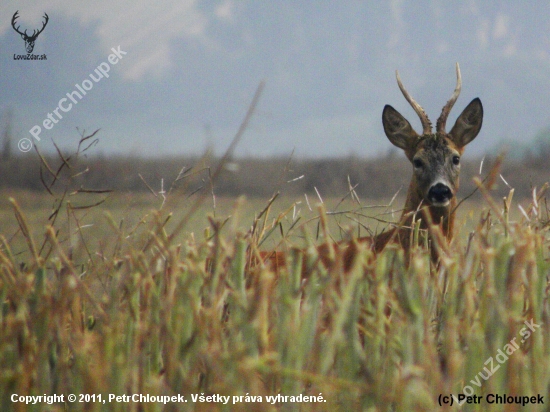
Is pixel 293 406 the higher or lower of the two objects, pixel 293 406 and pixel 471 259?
the lower

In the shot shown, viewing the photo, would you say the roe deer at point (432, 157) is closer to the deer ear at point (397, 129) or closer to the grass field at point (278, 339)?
the deer ear at point (397, 129)

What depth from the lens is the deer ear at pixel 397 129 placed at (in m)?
4.95

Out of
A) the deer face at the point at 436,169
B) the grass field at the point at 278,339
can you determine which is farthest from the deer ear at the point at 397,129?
the grass field at the point at 278,339

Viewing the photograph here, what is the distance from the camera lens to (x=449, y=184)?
4.38 m

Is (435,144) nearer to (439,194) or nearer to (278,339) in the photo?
(439,194)

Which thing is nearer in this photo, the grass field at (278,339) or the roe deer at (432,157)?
the grass field at (278,339)

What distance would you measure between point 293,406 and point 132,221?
180 cm

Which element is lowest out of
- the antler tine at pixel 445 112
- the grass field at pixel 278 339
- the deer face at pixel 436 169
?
the grass field at pixel 278 339

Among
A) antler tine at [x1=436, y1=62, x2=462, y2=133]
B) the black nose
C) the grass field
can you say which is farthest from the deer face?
the grass field

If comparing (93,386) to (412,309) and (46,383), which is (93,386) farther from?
(412,309)

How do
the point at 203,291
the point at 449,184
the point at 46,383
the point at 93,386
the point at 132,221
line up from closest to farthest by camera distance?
the point at 93,386, the point at 46,383, the point at 203,291, the point at 132,221, the point at 449,184

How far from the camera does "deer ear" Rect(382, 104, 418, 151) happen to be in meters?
4.95

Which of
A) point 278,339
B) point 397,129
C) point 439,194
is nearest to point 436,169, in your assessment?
point 439,194

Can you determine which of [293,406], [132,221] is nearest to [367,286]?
[293,406]
